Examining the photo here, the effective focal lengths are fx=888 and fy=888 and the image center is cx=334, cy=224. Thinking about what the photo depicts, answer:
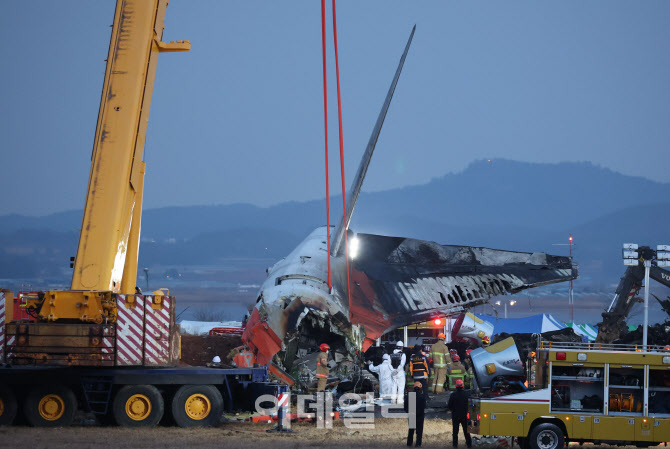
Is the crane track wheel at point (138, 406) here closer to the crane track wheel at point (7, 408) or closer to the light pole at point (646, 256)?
the crane track wheel at point (7, 408)

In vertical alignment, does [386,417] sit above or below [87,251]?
below

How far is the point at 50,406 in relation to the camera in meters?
17.0

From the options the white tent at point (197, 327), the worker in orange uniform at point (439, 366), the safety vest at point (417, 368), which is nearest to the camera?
the safety vest at point (417, 368)

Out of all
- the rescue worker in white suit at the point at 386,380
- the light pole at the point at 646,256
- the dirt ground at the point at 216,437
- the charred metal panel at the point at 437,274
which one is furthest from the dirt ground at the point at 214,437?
the light pole at the point at 646,256

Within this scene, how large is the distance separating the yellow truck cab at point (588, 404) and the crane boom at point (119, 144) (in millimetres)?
7243

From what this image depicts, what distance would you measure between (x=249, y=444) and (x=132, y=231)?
5.41 meters

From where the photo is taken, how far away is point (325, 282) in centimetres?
2466

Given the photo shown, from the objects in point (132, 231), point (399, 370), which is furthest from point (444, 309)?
point (132, 231)

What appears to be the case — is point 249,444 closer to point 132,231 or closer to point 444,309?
point 132,231

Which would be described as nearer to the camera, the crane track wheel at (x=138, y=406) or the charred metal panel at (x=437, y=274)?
the crane track wheel at (x=138, y=406)

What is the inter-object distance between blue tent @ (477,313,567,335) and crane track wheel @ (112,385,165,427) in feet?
89.4

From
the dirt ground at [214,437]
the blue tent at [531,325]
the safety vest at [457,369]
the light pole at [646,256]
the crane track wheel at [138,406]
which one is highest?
the light pole at [646,256]

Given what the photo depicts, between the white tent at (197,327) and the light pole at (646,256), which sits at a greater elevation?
the light pole at (646,256)

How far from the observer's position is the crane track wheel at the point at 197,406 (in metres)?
17.3
